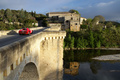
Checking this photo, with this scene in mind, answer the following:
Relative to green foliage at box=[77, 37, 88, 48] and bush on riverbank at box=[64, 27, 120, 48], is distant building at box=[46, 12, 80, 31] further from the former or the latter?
green foliage at box=[77, 37, 88, 48]

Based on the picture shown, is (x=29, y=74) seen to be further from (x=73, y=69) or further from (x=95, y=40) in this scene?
(x=95, y=40)

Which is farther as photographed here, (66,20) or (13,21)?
(66,20)

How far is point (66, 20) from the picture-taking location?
78125mm

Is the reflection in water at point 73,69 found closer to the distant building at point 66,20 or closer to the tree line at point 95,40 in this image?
the tree line at point 95,40

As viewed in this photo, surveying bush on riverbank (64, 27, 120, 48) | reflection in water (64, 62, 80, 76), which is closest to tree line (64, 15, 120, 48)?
bush on riverbank (64, 27, 120, 48)

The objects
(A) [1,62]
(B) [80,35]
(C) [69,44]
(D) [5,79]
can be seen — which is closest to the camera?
(A) [1,62]

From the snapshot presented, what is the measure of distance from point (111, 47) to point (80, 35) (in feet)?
55.8

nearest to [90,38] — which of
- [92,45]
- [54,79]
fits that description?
[92,45]

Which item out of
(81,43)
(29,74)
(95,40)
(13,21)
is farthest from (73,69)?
(13,21)

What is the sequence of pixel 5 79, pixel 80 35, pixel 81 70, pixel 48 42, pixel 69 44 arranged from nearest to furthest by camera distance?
pixel 5 79
pixel 48 42
pixel 81 70
pixel 69 44
pixel 80 35

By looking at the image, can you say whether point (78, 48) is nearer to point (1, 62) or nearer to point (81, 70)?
point (81, 70)

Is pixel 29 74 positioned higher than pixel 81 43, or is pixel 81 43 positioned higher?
pixel 29 74

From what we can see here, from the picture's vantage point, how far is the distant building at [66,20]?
244 ft

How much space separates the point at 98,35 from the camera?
201ft
